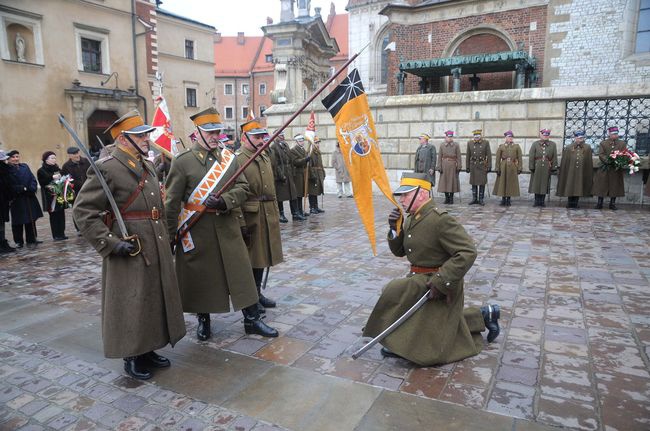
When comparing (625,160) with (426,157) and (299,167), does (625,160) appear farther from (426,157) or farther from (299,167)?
(299,167)

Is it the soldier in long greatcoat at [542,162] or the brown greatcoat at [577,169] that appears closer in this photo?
the brown greatcoat at [577,169]

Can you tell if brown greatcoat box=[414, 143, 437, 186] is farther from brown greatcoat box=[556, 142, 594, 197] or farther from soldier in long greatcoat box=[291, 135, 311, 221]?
soldier in long greatcoat box=[291, 135, 311, 221]

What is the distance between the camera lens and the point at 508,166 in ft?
40.7

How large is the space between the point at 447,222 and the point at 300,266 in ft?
11.7

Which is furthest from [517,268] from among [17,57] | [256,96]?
[256,96]

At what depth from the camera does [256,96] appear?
58062mm

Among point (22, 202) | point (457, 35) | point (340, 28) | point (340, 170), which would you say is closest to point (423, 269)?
point (22, 202)

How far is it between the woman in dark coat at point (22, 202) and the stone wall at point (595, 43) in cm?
1790

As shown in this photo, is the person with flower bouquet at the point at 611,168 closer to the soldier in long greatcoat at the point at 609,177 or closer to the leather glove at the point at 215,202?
the soldier in long greatcoat at the point at 609,177

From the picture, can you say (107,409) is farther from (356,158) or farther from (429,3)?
(429,3)

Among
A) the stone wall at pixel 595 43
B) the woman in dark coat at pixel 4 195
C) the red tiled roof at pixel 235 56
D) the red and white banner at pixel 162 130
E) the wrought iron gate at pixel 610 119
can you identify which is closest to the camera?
the red and white banner at pixel 162 130

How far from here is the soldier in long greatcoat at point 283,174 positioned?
33.2 ft

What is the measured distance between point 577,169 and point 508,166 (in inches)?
63.9

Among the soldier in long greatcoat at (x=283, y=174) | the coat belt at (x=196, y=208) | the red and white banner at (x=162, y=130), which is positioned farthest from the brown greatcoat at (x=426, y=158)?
the coat belt at (x=196, y=208)
